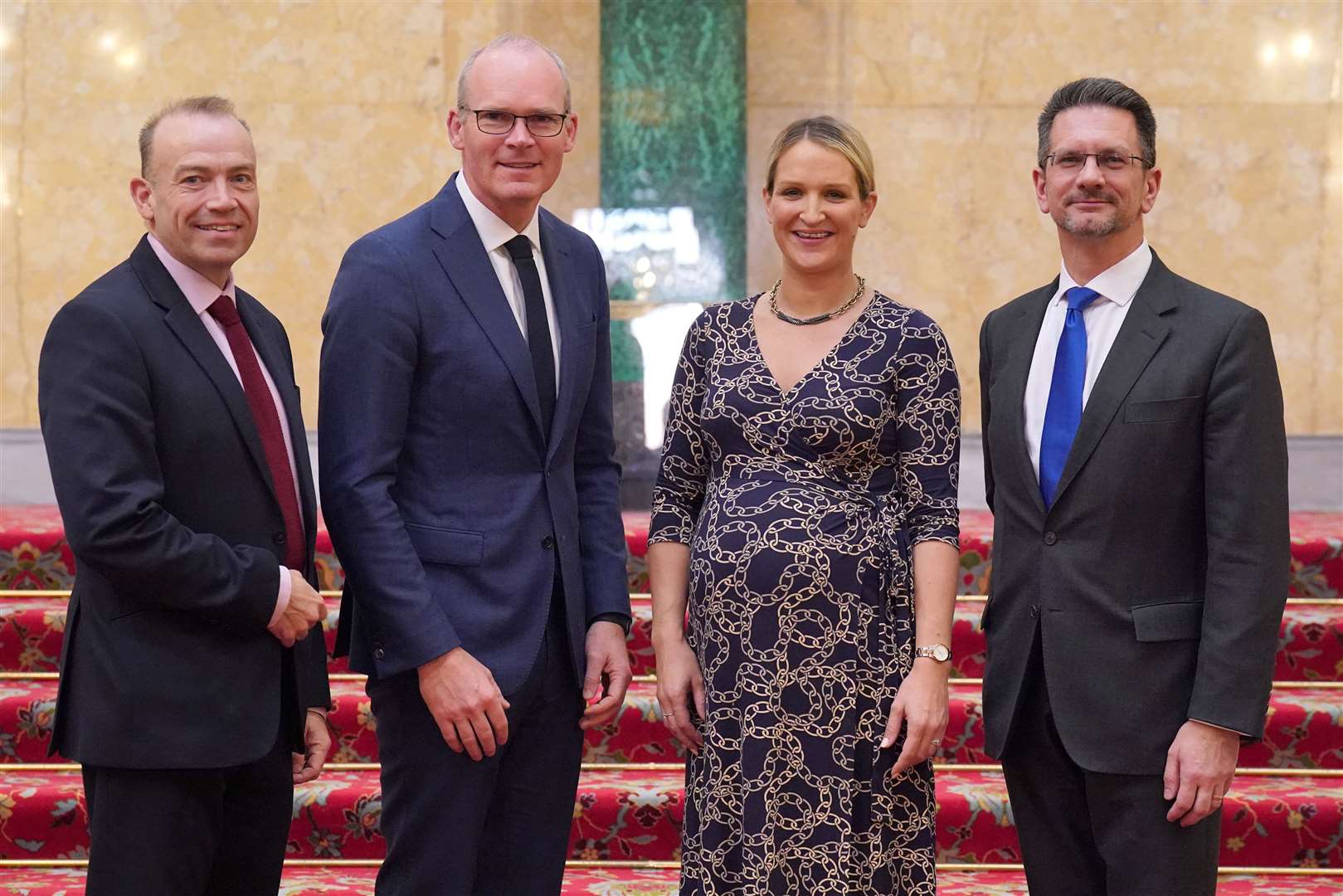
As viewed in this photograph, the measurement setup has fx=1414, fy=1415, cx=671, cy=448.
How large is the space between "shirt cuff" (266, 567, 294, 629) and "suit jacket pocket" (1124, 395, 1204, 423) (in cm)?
131

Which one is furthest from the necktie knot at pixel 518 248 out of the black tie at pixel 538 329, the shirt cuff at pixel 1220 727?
the shirt cuff at pixel 1220 727

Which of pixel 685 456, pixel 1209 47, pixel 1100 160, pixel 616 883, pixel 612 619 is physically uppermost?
pixel 1209 47

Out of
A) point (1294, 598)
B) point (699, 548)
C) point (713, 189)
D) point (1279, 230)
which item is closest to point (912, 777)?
point (699, 548)

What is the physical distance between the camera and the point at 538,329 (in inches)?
89.7

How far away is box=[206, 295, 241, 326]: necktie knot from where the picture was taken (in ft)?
7.28

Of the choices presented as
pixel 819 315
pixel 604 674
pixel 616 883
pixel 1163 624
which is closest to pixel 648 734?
pixel 616 883

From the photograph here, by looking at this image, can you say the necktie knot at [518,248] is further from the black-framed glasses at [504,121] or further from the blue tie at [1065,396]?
the blue tie at [1065,396]

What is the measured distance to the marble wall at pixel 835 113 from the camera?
6094 mm

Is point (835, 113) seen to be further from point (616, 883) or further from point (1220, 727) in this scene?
point (1220, 727)

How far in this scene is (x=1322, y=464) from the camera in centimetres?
609

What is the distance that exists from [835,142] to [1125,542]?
788 mm

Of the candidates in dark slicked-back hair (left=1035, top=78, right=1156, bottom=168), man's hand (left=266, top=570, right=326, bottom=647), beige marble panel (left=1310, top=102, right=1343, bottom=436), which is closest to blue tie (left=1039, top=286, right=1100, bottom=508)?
dark slicked-back hair (left=1035, top=78, right=1156, bottom=168)

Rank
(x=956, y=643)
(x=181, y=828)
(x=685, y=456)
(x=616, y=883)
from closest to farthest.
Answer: (x=181, y=828) → (x=685, y=456) → (x=616, y=883) → (x=956, y=643)

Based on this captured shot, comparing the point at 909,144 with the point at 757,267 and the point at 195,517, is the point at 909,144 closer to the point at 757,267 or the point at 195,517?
the point at 757,267
